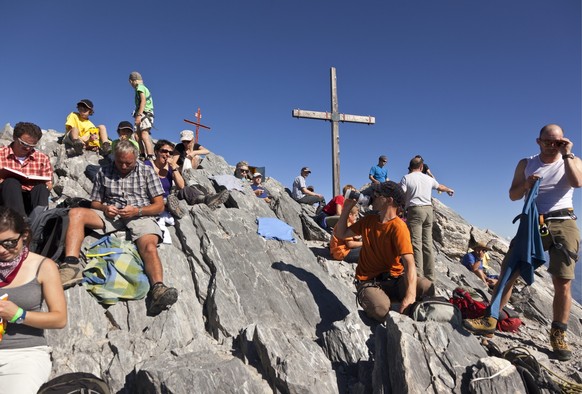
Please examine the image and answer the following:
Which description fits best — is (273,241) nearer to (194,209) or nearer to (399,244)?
(194,209)

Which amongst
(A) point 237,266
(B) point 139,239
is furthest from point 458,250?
(B) point 139,239

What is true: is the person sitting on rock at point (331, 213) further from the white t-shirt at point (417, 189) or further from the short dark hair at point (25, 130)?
the short dark hair at point (25, 130)

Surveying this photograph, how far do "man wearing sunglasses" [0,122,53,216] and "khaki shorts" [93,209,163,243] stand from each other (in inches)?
42.6

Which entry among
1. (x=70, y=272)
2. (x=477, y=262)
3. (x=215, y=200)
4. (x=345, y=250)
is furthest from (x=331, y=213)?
(x=70, y=272)

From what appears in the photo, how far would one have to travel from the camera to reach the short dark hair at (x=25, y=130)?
222 inches

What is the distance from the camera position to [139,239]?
5551 millimetres

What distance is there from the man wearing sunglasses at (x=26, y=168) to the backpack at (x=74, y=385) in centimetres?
376

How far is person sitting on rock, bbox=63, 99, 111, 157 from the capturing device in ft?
33.0

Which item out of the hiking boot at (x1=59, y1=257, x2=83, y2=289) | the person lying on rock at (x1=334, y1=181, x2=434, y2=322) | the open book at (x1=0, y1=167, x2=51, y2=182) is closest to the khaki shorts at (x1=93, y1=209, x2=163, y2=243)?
the hiking boot at (x1=59, y1=257, x2=83, y2=289)

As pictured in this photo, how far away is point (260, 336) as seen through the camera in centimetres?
440

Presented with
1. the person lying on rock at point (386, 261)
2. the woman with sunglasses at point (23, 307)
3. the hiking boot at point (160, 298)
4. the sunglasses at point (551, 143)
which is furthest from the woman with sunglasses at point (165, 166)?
the sunglasses at point (551, 143)

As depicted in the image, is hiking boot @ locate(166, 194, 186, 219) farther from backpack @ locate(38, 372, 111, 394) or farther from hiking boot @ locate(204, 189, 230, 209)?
backpack @ locate(38, 372, 111, 394)

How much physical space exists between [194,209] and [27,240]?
4.47 metres

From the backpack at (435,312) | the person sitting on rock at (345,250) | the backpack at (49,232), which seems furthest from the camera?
the person sitting on rock at (345,250)
